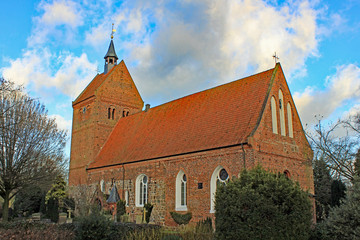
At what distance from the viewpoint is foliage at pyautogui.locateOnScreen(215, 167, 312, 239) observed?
967cm

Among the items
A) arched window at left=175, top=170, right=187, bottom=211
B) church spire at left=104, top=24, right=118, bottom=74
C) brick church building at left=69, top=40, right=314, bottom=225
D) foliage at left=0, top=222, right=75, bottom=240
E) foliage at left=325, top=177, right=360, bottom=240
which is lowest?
foliage at left=0, top=222, right=75, bottom=240

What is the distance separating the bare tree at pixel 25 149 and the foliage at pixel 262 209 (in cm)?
1237

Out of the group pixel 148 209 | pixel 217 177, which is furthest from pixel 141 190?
pixel 217 177

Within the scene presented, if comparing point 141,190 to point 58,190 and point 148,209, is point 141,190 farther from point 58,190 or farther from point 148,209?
point 58,190

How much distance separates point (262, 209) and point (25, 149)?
47.6 ft

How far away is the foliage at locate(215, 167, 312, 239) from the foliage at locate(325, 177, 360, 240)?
106 cm

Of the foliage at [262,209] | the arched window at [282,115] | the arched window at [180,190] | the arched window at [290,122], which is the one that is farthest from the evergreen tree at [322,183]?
the foliage at [262,209]

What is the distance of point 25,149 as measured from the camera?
19344 millimetres

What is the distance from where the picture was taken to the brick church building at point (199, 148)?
1886 centimetres

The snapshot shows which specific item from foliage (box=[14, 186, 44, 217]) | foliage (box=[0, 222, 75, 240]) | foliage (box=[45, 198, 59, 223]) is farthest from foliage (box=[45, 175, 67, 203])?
foliage (box=[0, 222, 75, 240])

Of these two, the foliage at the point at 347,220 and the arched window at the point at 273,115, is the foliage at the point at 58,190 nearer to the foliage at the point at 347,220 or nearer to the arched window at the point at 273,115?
the arched window at the point at 273,115

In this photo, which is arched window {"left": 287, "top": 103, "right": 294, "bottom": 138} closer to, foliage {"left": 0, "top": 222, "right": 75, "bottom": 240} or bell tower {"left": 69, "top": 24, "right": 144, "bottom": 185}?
foliage {"left": 0, "top": 222, "right": 75, "bottom": 240}

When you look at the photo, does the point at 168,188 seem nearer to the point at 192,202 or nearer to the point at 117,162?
the point at 192,202

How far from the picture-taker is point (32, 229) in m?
11.7
